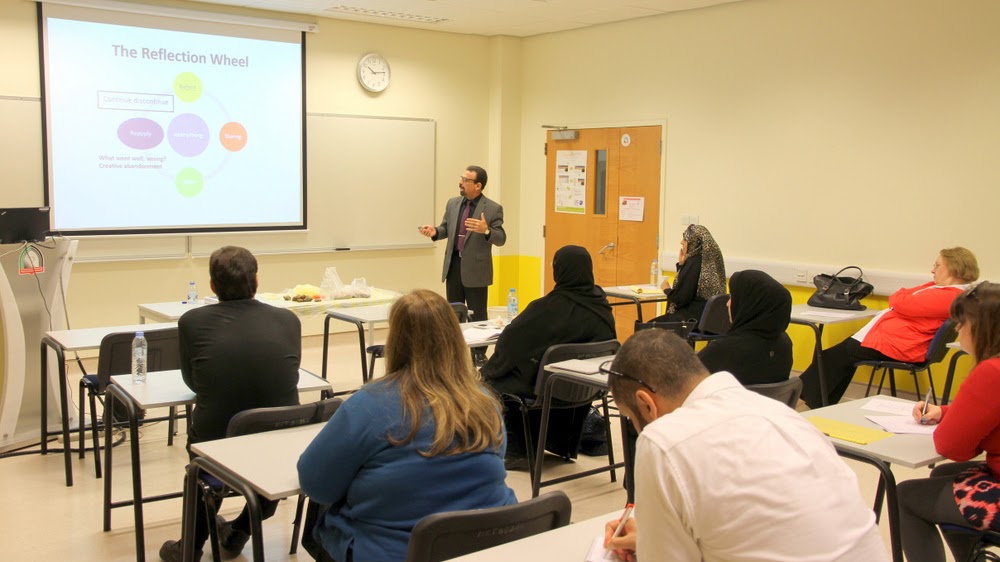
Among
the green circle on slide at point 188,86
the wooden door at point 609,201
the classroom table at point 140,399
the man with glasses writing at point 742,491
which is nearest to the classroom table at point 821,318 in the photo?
the wooden door at point 609,201

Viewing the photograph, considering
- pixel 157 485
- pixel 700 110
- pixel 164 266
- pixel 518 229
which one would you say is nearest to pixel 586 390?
pixel 157 485

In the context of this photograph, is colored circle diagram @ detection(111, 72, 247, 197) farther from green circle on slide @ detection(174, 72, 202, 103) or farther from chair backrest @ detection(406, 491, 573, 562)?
chair backrest @ detection(406, 491, 573, 562)

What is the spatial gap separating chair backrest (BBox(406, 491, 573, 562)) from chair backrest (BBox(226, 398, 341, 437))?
106 cm

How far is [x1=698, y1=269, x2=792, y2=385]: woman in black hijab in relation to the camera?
11.8ft

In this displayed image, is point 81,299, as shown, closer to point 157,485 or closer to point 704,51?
point 157,485

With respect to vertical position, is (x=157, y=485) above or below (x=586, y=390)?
below

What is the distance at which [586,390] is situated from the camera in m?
4.25

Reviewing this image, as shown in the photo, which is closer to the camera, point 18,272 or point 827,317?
point 18,272

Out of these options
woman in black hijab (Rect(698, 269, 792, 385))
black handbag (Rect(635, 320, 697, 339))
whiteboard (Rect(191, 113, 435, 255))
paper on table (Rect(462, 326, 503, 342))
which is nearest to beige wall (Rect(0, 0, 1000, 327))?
whiteboard (Rect(191, 113, 435, 255))

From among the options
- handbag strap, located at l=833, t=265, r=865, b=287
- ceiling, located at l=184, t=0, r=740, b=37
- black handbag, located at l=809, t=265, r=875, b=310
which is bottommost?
black handbag, located at l=809, t=265, r=875, b=310

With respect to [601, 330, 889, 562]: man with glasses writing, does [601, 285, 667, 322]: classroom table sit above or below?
below

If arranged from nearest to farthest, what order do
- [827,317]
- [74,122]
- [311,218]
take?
[827,317] → [74,122] → [311,218]

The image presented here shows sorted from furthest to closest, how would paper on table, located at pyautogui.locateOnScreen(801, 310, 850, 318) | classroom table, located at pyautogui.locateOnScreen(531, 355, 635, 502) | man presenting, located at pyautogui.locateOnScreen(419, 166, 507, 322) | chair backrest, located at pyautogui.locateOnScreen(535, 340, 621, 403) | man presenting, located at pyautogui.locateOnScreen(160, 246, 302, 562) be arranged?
man presenting, located at pyautogui.locateOnScreen(419, 166, 507, 322)
paper on table, located at pyautogui.locateOnScreen(801, 310, 850, 318)
chair backrest, located at pyautogui.locateOnScreen(535, 340, 621, 403)
classroom table, located at pyautogui.locateOnScreen(531, 355, 635, 502)
man presenting, located at pyautogui.locateOnScreen(160, 246, 302, 562)

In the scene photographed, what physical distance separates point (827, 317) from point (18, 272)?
482cm
